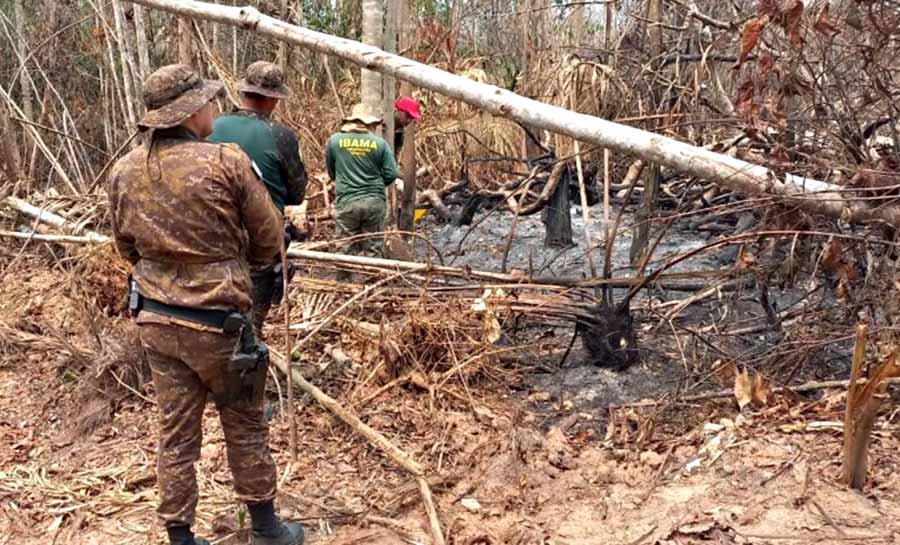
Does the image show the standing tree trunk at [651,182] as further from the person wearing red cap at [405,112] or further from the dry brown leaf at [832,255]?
the person wearing red cap at [405,112]

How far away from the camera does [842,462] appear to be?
338cm

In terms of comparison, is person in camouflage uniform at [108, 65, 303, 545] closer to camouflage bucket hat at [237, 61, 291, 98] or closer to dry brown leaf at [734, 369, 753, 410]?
camouflage bucket hat at [237, 61, 291, 98]

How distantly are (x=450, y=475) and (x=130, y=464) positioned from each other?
1729mm

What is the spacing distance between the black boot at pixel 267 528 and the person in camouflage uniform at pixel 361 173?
3.57 m

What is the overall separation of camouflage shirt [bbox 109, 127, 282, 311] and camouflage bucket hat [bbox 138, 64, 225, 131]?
0.24 ft

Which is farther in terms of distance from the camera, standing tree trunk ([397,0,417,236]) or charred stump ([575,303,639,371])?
standing tree trunk ([397,0,417,236])

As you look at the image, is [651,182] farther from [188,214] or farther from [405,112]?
[188,214]

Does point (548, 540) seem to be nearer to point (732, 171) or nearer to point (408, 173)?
point (732, 171)

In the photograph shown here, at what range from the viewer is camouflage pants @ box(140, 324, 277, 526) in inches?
124

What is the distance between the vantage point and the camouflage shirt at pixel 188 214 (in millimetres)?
3037

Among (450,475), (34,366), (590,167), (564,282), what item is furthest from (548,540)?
(590,167)

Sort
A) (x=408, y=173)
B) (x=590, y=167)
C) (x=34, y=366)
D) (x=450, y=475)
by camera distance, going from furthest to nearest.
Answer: (x=590, y=167), (x=408, y=173), (x=34, y=366), (x=450, y=475)

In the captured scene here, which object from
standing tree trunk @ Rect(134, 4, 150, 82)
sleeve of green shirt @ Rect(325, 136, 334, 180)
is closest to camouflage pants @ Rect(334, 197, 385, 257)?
sleeve of green shirt @ Rect(325, 136, 334, 180)

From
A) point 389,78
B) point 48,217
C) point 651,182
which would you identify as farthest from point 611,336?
point 48,217
